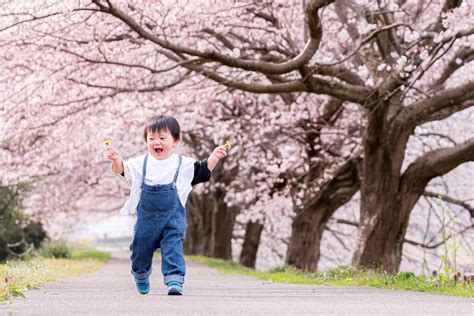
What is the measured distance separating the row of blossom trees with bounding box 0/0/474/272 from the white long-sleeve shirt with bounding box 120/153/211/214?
3.33 metres

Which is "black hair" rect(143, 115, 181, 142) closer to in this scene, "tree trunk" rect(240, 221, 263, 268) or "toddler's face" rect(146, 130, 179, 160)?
"toddler's face" rect(146, 130, 179, 160)

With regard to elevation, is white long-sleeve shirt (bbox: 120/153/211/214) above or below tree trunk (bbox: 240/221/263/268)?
below

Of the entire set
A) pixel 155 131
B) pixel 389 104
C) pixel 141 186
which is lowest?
pixel 141 186

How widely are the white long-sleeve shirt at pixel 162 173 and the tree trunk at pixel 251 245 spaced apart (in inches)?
704

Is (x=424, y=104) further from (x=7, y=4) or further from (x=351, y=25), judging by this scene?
(x=7, y=4)

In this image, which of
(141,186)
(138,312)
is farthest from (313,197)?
(138,312)

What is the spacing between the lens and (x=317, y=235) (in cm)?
1920

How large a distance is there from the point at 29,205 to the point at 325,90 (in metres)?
16.1

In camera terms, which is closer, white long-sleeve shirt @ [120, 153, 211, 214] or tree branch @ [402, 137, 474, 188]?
white long-sleeve shirt @ [120, 153, 211, 214]

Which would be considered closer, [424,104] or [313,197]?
[424,104]

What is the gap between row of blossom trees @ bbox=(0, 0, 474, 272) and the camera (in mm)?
12664

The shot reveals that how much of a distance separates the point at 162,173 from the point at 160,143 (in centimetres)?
27

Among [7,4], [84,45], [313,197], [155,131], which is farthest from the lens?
[313,197]

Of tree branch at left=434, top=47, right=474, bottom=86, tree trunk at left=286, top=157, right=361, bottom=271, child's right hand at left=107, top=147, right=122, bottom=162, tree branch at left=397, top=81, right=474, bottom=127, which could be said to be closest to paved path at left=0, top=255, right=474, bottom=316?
child's right hand at left=107, top=147, right=122, bottom=162
